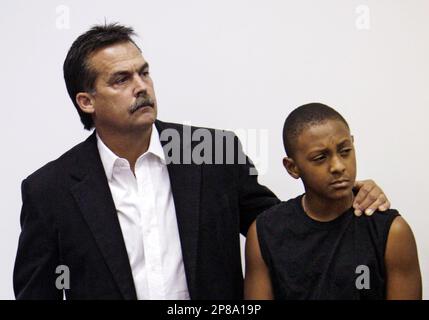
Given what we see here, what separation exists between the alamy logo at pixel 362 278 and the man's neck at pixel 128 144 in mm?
650

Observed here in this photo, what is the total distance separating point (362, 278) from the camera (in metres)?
1.38

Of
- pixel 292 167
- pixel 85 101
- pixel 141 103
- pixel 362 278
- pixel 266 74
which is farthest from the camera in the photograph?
pixel 266 74

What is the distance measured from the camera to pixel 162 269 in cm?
160

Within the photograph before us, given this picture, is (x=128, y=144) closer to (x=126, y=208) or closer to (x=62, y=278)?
(x=126, y=208)

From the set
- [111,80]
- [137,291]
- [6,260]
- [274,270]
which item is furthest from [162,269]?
[6,260]

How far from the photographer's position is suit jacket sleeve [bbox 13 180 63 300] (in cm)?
160

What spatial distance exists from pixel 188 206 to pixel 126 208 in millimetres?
163

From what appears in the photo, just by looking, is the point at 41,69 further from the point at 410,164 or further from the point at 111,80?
the point at 410,164

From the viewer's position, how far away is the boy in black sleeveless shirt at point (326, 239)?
4.55 feet

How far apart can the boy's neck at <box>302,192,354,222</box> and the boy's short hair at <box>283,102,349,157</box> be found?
129 millimetres

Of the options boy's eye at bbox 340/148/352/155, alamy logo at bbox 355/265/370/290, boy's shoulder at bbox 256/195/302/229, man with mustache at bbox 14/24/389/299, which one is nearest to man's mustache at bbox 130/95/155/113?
man with mustache at bbox 14/24/389/299

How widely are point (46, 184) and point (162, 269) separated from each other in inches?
14.6

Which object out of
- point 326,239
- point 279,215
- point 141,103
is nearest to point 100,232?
point 141,103

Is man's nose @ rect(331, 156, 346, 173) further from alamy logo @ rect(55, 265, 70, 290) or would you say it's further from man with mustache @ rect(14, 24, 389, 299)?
alamy logo @ rect(55, 265, 70, 290)
